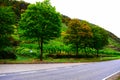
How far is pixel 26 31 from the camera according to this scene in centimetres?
5259

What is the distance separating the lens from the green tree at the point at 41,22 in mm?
52438

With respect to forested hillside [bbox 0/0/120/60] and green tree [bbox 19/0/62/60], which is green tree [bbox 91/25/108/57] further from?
green tree [bbox 19/0/62/60]

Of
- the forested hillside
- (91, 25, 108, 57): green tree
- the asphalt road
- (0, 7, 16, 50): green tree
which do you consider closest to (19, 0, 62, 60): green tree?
the forested hillside

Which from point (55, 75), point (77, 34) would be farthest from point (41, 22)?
point (55, 75)

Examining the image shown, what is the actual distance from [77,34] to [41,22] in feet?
73.4

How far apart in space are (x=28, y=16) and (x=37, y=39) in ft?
13.8

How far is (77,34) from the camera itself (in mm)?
73812

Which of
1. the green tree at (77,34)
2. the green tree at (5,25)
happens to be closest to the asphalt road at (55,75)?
the green tree at (5,25)

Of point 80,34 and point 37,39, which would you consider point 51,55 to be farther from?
point 37,39

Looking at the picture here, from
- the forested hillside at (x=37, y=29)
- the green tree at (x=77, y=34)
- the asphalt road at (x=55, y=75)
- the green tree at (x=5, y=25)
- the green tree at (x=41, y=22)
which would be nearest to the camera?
the asphalt road at (x=55, y=75)

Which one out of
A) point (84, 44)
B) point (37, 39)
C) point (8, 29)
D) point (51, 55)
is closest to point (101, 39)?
point (84, 44)

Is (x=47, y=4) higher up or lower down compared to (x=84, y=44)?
higher up

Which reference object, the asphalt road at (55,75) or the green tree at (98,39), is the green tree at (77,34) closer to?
the green tree at (98,39)

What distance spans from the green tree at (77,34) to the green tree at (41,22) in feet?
66.7
